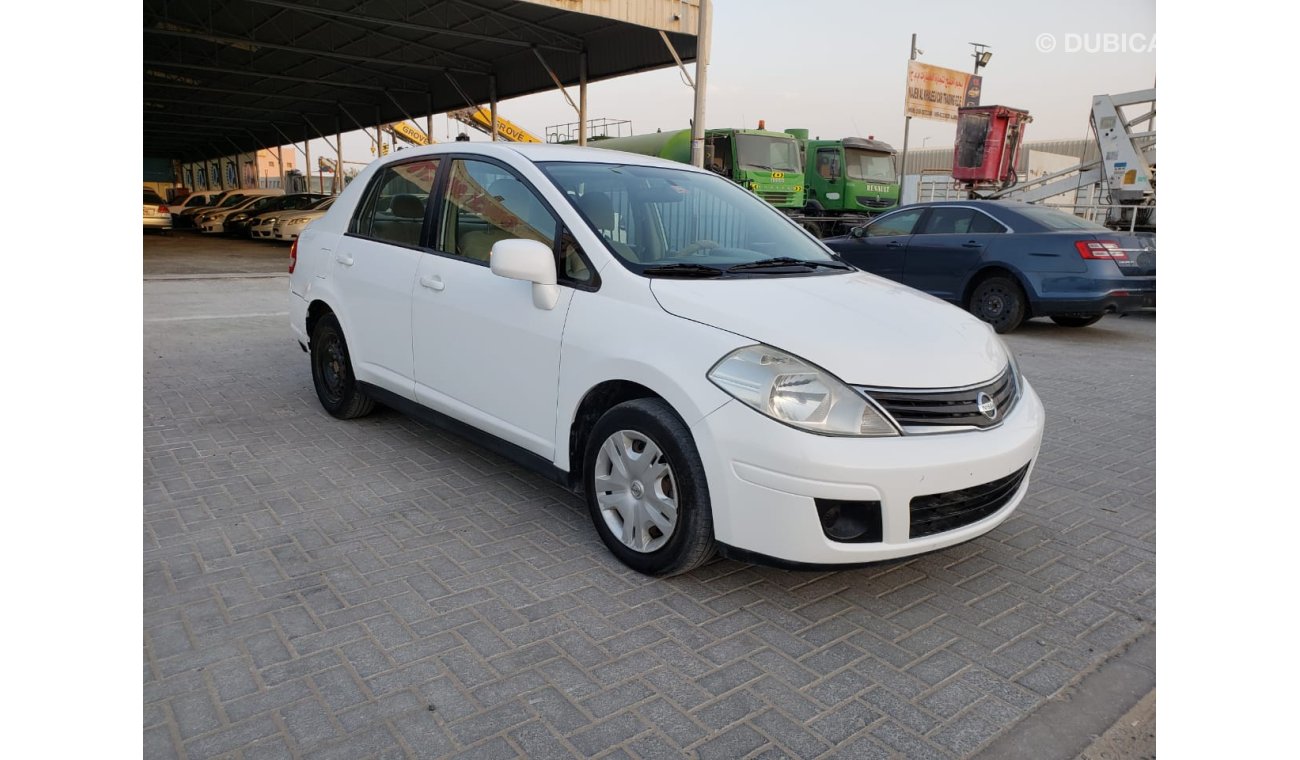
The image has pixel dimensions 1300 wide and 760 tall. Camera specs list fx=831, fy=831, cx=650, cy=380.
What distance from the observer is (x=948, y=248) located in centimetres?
976

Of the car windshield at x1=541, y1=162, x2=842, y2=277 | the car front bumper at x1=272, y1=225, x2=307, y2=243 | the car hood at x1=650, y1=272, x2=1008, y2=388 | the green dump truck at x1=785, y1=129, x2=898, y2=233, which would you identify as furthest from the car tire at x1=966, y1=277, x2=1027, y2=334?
the car front bumper at x1=272, y1=225, x2=307, y2=243

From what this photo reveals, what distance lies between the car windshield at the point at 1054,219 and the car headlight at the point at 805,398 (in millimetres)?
7515

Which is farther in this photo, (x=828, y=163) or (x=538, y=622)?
(x=828, y=163)

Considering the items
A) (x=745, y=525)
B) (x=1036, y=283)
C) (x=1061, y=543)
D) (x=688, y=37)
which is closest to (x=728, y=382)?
(x=745, y=525)

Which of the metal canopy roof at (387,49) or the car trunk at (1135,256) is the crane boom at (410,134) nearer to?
the metal canopy roof at (387,49)

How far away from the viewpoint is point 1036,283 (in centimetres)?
910

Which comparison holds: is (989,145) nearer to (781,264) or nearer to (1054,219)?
(1054,219)

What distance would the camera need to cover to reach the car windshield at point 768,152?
19.9 meters

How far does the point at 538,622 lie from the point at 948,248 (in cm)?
822

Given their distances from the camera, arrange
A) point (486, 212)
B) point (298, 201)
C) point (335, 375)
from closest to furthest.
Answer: point (486, 212) < point (335, 375) < point (298, 201)

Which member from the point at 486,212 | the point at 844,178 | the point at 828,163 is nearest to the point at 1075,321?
the point at 486,212

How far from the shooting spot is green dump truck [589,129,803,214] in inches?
782

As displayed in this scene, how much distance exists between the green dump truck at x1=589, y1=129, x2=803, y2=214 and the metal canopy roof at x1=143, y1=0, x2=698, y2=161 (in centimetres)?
243

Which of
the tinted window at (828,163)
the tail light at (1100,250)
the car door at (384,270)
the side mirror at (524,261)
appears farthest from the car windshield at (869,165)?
the side mirror at (524,261)
